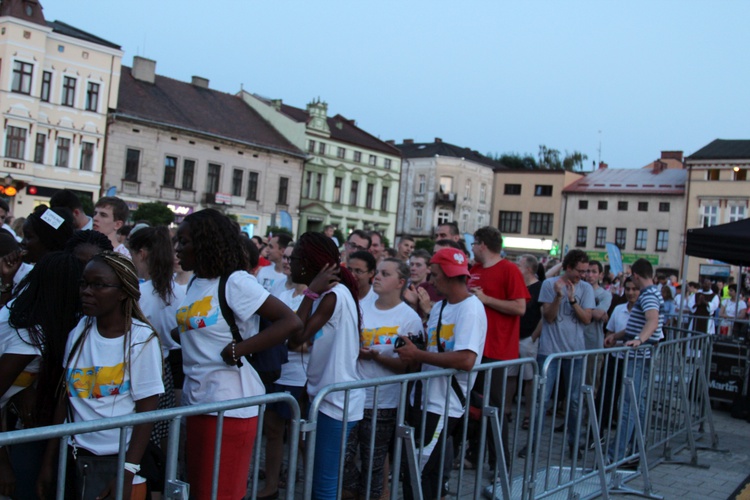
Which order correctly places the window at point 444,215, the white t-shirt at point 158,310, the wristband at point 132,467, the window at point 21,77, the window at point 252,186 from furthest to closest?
the window at point 444,215 → the window at point 252,186 → the window at point 21,77 → the white t-shirt at point 158,310 → the wristband at point 132,467

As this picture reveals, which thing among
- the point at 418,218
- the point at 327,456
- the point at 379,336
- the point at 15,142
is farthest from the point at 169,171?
the point at 327,456

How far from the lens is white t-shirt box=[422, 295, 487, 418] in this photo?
443 centimetres

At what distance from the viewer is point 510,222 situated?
65312 millimetres

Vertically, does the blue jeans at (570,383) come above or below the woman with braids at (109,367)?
below

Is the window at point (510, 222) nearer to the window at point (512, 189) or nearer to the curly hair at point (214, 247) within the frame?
the window at point (512, 189)

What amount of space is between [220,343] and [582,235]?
60.4 metres

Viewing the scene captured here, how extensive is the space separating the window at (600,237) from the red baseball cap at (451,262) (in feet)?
188

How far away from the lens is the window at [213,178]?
4656cm

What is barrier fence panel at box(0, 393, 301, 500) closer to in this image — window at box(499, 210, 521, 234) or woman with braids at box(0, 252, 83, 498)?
woman with braids at box(0, 252, 83, 498)

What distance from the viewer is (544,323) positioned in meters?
7.87

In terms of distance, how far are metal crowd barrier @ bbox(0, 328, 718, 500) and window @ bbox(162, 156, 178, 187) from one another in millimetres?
37701

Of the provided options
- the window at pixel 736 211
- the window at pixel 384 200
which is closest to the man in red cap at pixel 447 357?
the window at pixel 736 211

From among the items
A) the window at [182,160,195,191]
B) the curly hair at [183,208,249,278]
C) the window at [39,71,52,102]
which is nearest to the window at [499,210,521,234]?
the window at [182,160,195,191]

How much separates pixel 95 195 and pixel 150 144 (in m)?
4.63
